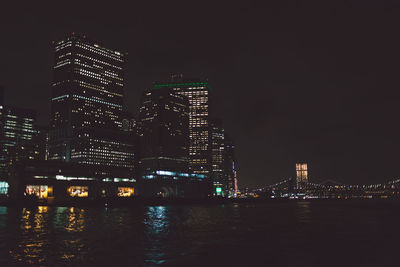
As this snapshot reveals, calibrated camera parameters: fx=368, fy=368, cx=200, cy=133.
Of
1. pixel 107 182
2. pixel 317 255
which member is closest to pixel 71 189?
pixel 107 182

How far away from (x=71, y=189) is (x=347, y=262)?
166680 mm

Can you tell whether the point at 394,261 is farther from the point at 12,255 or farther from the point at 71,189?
the point at 71,189

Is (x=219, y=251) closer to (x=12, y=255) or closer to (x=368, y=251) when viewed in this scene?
(x=368, y=251)

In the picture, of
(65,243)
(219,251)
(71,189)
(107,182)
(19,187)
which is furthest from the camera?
(107,182)

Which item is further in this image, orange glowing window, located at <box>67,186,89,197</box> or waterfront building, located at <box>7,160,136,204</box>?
orange glowing window, located at <box>67,186,89,197</box>

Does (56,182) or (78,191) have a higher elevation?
(56,182)

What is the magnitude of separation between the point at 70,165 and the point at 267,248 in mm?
166413

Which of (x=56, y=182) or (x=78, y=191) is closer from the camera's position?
(x=56, y=182)

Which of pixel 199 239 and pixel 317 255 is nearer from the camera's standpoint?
pixel 317 255

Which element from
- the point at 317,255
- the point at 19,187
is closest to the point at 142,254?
the point at 317,255

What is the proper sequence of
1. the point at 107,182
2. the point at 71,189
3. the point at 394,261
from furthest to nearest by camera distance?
1. the point at 107,182
2. the point at 71,189
3. the point at 394,261

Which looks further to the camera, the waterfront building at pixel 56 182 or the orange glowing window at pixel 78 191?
the orange glowing window at pixel 78 191

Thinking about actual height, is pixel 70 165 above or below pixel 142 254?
above

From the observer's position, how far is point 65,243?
105 ft
